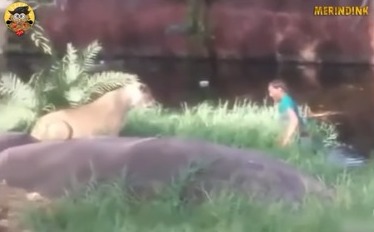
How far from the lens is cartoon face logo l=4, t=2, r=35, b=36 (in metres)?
1.78

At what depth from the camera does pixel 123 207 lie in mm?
1663

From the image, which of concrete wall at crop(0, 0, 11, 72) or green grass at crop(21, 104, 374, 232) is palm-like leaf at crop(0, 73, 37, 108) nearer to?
concrete wall at crop(0, 0, 11, 72)

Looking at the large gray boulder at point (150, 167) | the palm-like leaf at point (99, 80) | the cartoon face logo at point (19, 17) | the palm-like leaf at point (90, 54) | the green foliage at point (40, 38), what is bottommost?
the large gray boulder at point (150, 167)

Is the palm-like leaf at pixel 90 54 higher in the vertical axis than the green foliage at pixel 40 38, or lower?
lower

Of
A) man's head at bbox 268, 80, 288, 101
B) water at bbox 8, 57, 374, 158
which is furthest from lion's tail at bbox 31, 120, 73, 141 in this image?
man's head at bbox 268, 80, 288, 101

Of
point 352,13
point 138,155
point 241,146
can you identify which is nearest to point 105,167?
point 138,155

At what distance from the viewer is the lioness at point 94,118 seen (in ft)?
5.82

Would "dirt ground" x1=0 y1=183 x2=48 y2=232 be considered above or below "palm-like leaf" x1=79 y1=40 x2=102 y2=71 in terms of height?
below

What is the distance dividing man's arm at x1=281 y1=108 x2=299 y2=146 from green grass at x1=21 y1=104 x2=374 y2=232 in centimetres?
2

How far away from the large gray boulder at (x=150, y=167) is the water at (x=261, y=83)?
136 millimetres

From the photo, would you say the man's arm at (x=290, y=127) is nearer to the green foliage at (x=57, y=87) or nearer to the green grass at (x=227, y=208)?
the green grass at (x=227, y=208)

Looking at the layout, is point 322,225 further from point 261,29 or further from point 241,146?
point 261,29

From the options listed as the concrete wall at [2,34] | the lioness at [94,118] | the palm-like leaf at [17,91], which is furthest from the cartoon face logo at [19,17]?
the lioness at [94,118]

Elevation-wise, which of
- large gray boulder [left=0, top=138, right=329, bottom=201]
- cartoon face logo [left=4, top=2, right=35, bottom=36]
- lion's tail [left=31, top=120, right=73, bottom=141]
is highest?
cartoon face logo [left=4, top=2, right=35, bottom=36]
